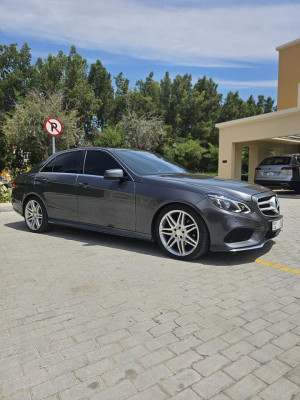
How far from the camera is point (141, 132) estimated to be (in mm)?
33250

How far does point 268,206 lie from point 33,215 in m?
4.10

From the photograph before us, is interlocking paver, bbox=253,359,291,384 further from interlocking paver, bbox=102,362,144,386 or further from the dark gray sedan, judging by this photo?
the dark gray sedan

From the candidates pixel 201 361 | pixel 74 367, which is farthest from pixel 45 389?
pixel 201 361

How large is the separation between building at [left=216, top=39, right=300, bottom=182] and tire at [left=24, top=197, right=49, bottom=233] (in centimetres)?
1092

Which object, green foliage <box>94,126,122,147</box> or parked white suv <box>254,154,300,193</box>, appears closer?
parked white suv <box>254,154,300,193</box>

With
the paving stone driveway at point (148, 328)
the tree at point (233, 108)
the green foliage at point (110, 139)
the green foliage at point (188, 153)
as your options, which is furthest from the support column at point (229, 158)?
the tree at point (233, 108)

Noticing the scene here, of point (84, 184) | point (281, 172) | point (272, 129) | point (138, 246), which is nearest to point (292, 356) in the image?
point (138, 246)

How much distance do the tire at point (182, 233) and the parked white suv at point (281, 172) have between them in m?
9.64

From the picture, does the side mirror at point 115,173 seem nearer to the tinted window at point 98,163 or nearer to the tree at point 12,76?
the tinted window at point 98,163

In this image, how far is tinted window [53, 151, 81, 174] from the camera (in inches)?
226

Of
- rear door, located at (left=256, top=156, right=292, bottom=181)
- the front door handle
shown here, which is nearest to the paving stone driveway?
the front door handle

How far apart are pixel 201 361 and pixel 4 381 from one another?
122cm

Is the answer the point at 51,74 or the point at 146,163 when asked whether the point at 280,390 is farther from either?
the point at 51,74

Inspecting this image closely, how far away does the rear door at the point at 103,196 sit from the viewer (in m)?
4.84
